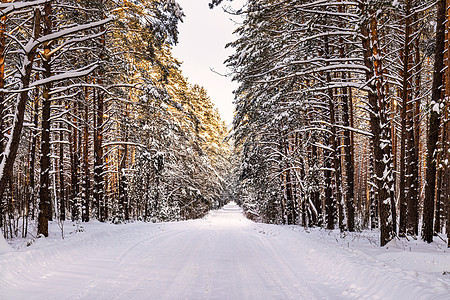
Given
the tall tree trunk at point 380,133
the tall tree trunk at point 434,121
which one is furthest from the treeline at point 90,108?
the tall tree trunk at point 434,121

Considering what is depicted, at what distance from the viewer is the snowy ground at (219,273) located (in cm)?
457

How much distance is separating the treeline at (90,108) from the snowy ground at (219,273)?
267cm

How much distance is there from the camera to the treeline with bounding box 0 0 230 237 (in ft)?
25.6

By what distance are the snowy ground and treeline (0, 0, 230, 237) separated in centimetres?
267

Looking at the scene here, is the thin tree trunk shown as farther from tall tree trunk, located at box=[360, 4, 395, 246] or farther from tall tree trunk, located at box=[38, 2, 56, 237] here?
tall tree trunk, located at box=[360, 4, 395, 246]

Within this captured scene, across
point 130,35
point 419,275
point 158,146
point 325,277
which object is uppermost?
point 130,35

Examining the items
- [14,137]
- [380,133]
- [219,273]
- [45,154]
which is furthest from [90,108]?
[380,133]

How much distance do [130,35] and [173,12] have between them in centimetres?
711

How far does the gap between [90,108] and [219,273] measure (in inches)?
474

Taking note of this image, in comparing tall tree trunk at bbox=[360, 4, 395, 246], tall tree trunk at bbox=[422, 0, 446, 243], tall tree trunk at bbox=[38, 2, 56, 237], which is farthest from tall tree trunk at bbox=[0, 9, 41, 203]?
tall tree trunk at bbox=[422, 0, 446, 243]

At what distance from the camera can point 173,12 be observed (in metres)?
9.30

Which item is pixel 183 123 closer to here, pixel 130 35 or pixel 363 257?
pixel 130 35

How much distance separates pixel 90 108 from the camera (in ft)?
47.3

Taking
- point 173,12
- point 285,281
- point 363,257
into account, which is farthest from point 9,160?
point 363,257
